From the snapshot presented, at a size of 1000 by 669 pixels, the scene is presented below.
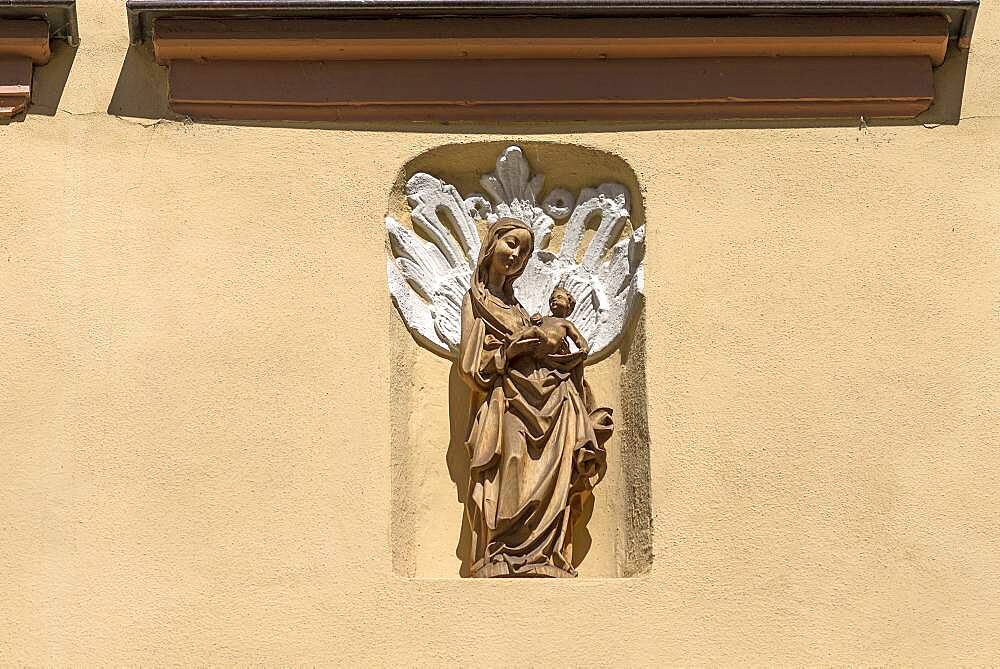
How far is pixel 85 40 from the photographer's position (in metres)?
6.94

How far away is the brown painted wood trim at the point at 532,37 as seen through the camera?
22.6ft

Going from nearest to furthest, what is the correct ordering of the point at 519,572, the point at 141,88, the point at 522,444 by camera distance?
the point at 519,572, the point at 522,444, the point at 141,88

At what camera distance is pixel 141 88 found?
22.6ft

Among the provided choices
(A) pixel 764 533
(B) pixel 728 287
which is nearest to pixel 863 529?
(A) pixel 764 533

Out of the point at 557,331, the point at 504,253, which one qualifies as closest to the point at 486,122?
the point at 504,253

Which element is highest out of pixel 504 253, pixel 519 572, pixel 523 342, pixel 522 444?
pixel 504 253

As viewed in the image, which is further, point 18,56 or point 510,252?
point 18,56

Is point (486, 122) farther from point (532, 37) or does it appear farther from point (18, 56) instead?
point (18, 56)

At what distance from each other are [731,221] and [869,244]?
431mm

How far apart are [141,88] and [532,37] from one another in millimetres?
1246

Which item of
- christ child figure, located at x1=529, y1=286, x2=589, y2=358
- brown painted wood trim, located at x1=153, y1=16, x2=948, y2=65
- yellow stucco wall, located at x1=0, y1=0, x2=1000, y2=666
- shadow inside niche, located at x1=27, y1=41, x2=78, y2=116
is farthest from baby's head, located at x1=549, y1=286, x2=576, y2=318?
shadow inside niche, located at x1=27, y1=41, x2=78, y2=116

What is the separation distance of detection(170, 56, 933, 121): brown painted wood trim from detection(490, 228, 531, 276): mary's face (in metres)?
0.44

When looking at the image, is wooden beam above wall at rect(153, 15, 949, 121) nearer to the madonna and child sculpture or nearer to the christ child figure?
→ the madonna and child sculpture

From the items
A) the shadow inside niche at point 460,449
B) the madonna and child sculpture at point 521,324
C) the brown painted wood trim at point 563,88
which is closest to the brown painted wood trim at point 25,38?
the brown painted wood trim at point 563,88
